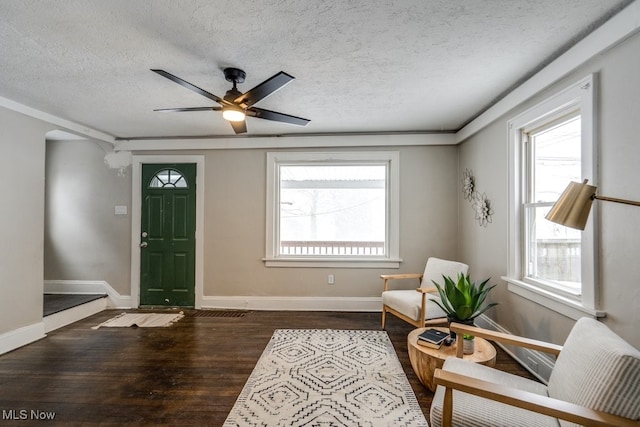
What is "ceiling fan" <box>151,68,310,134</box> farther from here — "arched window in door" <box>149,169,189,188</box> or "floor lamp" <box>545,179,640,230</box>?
"arched window in door" <box>149,169,189,188</box>

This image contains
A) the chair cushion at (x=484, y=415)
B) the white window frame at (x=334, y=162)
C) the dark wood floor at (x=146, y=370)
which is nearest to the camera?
the chair cushion at (x=484, y=415)

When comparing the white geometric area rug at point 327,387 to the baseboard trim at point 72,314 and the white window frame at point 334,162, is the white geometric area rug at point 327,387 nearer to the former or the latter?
the white window frame at point 334,162

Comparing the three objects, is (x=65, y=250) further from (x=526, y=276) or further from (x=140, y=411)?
(x=526, y=276)

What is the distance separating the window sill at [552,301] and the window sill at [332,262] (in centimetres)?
143

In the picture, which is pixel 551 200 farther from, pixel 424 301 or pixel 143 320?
pixel 143 320

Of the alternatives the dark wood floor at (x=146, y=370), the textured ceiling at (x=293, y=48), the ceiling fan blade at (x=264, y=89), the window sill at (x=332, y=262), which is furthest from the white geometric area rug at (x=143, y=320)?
the ceiling fan blade at (x=264, y=89)

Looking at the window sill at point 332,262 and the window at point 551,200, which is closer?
the window at point 551,200

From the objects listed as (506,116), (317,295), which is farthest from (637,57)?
(317,295)

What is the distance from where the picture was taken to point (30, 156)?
2.88 metres

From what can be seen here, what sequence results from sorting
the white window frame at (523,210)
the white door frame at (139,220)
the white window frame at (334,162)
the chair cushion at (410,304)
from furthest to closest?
the white door frame at (139,220), the white window frame at (334,162), the chair cushion at (410,304), the white window frame at (523,210)

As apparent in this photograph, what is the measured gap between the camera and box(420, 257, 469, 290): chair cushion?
2.98 m

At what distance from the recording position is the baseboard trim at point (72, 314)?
312 centimetres

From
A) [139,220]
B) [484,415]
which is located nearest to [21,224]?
[139,220]

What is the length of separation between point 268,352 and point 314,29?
8.70ft
